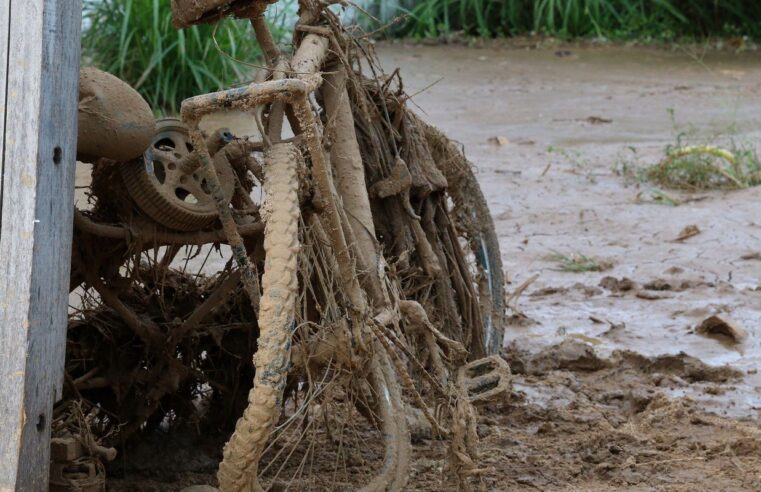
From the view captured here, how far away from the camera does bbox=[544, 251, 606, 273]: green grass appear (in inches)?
225

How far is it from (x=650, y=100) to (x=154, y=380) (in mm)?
7265

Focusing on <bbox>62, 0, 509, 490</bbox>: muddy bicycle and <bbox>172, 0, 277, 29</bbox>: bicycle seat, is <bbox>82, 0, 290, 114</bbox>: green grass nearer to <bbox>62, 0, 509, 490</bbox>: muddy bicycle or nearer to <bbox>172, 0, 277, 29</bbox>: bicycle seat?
<bbox>62, 0, 509, 490</bbox>: muddy bicycle

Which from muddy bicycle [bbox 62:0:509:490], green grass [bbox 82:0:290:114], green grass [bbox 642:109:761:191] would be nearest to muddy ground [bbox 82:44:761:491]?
green grass [bbox 642:109:761:191]

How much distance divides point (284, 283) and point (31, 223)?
685 mm

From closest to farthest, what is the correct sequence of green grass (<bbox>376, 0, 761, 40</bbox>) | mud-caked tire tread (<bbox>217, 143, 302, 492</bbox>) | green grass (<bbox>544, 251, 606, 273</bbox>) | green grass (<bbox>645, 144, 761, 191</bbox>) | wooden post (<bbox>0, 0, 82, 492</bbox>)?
mud-caked tire tread (<bbox>217, 143, 302, 492</bbox>), wooden post (<bbox>0, 0, 82, 492</bbox>), green grass (<bbox>544, 251, 606, 273</bbox>), green grass (<bbox>645, 144, 761, 191</bbox>), green grass (<bbox>376, 0, 761, 40</bbox>)

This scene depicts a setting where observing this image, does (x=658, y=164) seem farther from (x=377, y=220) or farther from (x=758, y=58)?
(x=758, y=58)

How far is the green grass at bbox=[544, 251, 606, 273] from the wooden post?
3340 millimetres

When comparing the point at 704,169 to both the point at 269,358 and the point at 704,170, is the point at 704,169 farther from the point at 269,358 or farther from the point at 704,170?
the point at 269,358

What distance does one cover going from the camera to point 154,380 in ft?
11.0

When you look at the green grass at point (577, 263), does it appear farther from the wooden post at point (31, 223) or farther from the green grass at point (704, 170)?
the wooden post at point (31, 223)

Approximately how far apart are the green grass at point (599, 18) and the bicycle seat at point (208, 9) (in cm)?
930

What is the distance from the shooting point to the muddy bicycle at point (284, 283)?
8.36 ft

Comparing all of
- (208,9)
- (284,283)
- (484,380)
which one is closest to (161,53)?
(208,9)

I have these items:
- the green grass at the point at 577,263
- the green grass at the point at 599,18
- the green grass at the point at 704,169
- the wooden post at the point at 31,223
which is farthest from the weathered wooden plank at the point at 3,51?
the green grass at the point at 599,18
